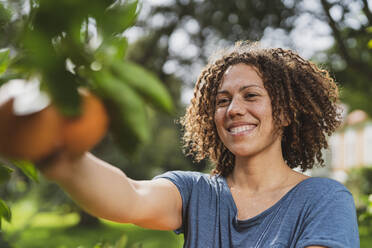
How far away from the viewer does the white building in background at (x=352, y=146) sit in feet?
88.4

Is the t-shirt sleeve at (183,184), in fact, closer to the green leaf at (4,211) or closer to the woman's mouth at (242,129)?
the woman's mouth at (242,129)

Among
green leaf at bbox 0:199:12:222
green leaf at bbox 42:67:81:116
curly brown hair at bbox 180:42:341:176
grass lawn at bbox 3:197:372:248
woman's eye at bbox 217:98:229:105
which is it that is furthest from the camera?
grass lawn at bbox 3:197:372:248

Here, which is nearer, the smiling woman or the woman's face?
the smiling woman

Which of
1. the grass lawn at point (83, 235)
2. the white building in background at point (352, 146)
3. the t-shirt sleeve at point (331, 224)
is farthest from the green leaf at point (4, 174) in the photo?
the white building in background at point (352, 146)

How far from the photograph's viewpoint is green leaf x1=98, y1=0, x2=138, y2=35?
73 cm

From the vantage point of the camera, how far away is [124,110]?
693mm

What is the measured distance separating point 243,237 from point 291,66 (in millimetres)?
1082

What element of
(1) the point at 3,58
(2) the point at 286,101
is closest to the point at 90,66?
(1) the point at 3,58

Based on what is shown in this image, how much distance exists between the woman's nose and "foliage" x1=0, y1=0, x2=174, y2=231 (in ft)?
4.53

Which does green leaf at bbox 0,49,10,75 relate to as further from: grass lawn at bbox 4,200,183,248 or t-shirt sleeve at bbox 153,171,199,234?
grass lawn at bbox 4,200,183,248

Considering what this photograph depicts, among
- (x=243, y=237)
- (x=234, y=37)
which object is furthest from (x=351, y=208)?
(x=234, y=37)

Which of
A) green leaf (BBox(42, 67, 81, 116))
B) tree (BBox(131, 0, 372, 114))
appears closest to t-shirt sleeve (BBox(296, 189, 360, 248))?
green leaf (BBox(42, 67, 81, 116))

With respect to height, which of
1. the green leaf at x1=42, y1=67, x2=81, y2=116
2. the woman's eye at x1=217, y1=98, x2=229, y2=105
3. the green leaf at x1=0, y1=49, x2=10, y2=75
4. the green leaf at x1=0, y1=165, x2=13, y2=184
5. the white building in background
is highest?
the green leaf at x1=0, y1=49, x2=10, y2=75

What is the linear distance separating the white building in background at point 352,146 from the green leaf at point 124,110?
84.1ft
